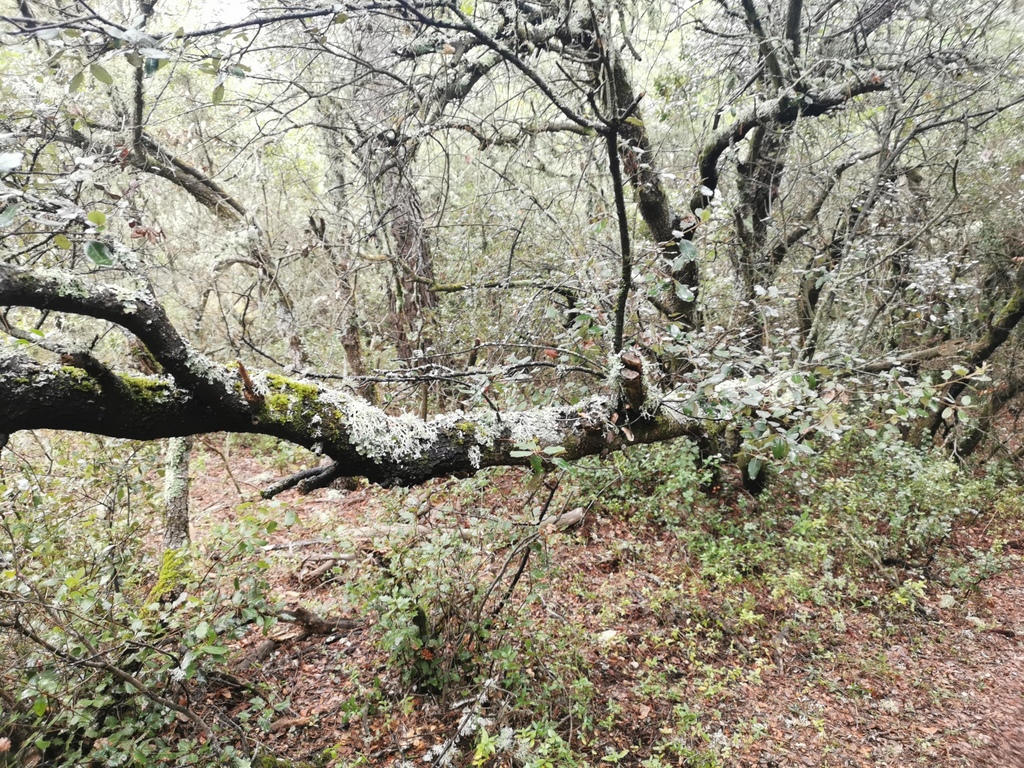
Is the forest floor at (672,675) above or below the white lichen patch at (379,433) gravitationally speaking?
below

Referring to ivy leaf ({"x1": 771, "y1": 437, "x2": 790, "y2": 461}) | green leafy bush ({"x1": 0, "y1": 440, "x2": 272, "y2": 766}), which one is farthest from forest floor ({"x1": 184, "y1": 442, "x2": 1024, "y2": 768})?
ivy leaf ({"x1": 771, "y1": 437, "x2": 790, "y2": 461})

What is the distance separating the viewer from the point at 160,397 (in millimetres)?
1896

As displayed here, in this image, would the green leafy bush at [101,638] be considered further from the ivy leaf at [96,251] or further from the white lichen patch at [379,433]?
the ivy leaf at [96,251]

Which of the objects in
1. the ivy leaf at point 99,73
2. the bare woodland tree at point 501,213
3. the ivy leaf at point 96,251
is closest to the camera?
the ivy leaf at point 96,251

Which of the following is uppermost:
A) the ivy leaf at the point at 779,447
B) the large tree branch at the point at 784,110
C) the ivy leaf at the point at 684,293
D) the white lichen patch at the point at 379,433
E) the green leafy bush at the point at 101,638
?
the large tree branch at the point at 784,110

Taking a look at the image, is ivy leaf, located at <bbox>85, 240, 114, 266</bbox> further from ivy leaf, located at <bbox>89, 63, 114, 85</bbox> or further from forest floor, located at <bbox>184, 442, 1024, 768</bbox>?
forest floor, located at <bbox>184, 442, 1024, 768</bbox>

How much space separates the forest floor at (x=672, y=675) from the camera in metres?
3.09

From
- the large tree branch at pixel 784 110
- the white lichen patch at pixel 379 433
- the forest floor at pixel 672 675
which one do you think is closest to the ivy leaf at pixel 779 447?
the white lichen patch at pixel 379 433

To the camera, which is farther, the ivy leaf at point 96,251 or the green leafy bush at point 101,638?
the green leafy bush at point 101,638

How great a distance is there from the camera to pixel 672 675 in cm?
381

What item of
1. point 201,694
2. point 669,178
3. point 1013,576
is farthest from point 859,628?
point 201,694

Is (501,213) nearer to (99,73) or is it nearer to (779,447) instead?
(779,447)

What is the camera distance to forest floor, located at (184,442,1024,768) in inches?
122

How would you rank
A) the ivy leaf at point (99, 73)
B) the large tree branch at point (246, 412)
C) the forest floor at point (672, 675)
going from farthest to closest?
1. the forest floor at point (672, 675)
2. the large tree branch at point (246, 412)
3. the ivy leaf at point (99, 73)
